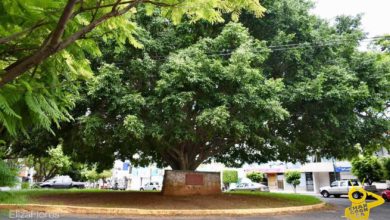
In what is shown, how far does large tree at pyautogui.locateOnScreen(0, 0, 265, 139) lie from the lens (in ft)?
7.52

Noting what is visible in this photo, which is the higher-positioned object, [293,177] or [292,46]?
[292,46]

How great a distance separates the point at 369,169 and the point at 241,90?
25.3 metres

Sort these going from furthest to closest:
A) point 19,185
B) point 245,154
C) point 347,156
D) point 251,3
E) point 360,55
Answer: point 245,154
point 347,156
point 360,55
point 251,3
point 19,185

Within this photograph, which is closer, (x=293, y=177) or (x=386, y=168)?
(x=386, y=168)

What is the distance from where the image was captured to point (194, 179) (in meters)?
18.4

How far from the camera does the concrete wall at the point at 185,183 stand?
59.3 ft

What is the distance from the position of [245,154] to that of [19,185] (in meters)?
20.7

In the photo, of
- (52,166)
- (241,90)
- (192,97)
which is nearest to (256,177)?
(52,166)

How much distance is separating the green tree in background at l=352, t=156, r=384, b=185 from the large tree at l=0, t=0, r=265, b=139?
33428mm

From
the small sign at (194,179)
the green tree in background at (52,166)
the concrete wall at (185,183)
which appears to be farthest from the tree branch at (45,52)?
the green tree in background at (52,166)

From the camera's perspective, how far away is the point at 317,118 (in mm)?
16266

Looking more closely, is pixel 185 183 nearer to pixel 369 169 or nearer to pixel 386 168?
pixel 386 168

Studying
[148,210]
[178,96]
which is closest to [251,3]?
[178,96]

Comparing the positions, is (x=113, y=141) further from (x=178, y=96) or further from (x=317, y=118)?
(x=317, y=118)
